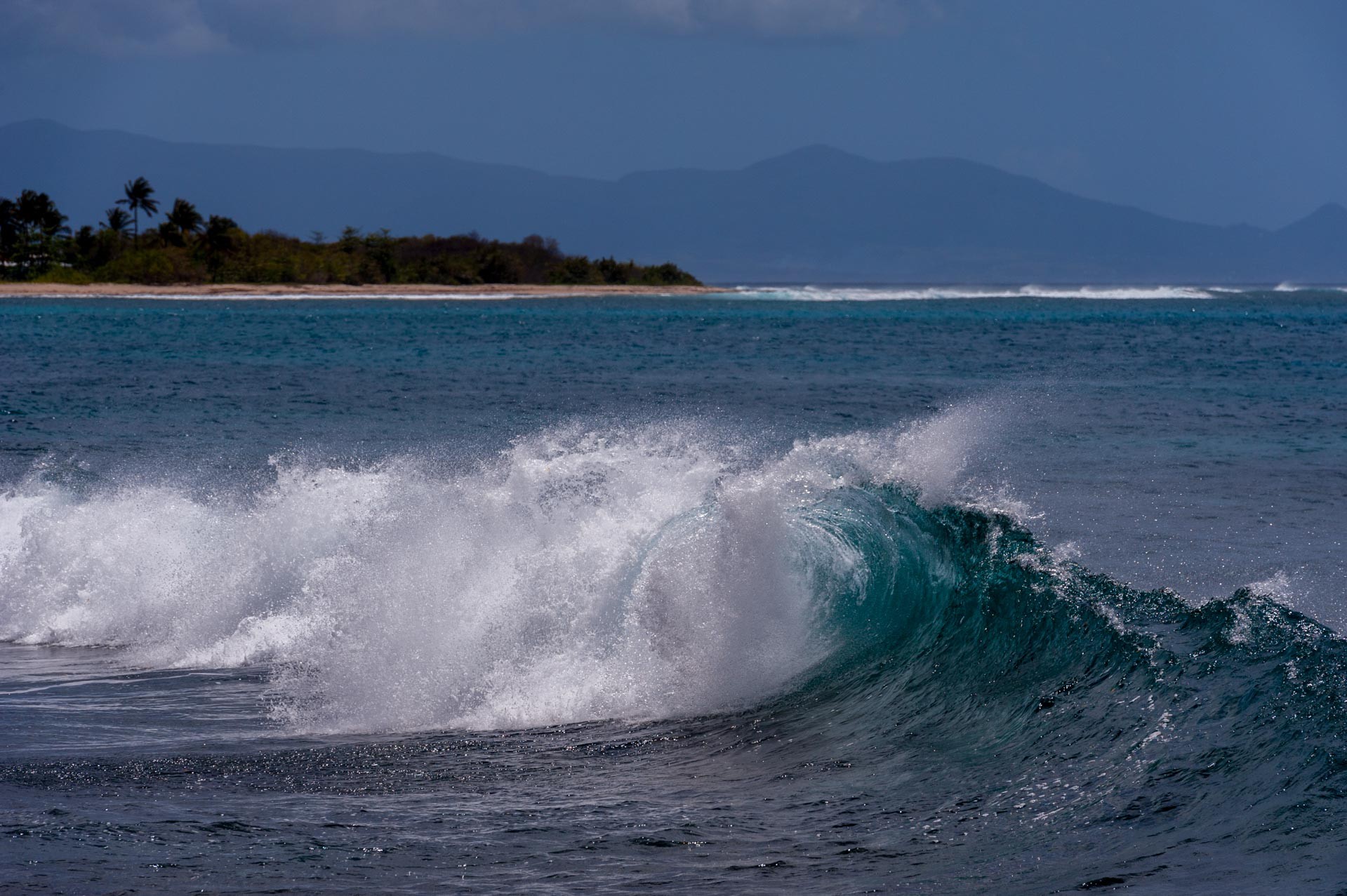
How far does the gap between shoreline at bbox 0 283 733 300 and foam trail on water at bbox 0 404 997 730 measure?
90600 millimetres

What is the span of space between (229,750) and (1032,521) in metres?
8.81

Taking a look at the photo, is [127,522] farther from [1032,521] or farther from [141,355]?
[141,355]

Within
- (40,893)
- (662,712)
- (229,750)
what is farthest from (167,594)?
(40,893)

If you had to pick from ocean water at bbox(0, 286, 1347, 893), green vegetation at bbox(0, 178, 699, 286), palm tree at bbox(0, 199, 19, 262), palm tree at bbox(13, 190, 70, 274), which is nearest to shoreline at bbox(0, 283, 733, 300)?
green vegetation at bbox(0, 178, 699, 286)

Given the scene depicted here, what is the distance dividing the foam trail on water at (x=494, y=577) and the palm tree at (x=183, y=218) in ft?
373

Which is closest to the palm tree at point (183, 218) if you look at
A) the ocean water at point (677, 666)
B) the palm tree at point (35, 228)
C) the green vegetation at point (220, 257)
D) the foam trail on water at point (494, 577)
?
the green vegetation at point (220, 257)

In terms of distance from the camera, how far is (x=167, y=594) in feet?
38.7

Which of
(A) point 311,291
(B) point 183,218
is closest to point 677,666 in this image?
(A) point 311,291

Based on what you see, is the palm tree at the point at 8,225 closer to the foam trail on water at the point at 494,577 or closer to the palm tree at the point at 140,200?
the palm tree at the point at 140,200

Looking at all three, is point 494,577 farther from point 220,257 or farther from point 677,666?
point 220,257

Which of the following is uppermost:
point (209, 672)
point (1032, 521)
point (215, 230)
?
point (215, 230)

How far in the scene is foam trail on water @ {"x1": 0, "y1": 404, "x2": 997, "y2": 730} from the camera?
9266mm

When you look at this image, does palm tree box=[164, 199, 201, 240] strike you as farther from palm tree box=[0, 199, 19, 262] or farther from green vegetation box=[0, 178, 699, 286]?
palm tree box=[0, 199, 19, 262]

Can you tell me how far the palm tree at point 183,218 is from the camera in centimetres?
11850
